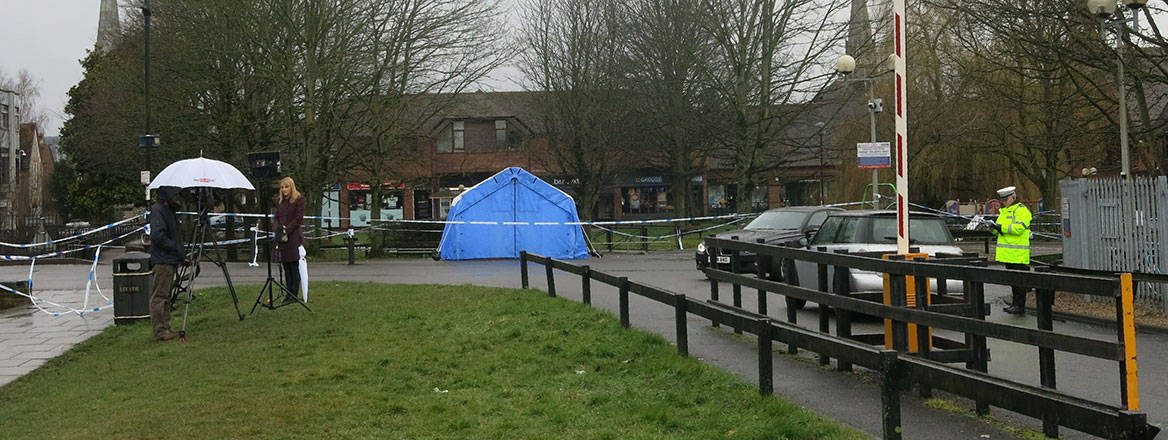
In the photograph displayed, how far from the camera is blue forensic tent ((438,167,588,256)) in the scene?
27.6 m

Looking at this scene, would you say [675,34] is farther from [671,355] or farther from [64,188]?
[64,188]

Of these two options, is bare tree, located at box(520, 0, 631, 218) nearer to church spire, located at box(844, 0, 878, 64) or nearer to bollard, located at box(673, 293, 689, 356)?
church spire, located at box(844, 0, 878, 64)

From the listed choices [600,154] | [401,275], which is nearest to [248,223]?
[401,275]

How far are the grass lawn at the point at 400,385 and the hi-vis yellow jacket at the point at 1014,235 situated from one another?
6285mm

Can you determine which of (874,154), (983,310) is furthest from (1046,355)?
(874,154)

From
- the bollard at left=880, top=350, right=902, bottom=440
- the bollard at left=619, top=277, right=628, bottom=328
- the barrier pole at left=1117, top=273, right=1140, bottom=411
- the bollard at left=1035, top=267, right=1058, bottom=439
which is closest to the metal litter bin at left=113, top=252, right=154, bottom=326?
the bollard at left=619, top=277, right=628, bottom=328

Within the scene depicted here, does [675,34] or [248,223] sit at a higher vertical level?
[675,34]

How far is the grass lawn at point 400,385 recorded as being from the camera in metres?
6.81

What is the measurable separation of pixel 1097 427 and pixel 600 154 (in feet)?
126

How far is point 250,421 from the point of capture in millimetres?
7176

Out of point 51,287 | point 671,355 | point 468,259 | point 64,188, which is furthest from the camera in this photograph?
point 64,188

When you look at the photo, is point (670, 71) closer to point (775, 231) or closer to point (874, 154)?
point (874, 154)

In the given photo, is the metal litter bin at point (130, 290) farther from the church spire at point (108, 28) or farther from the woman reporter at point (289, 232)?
the church spire at point (108, 28)

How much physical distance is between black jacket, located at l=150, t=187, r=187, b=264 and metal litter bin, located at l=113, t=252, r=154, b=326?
1838mm
